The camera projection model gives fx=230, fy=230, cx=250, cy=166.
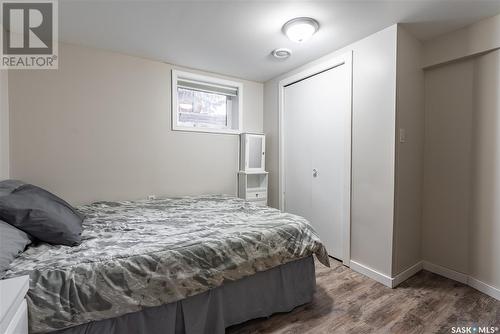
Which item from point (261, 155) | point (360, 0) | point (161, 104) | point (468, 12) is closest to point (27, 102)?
point (161, 104)

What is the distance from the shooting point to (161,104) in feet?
9.78

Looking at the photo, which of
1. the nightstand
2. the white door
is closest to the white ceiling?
the white door

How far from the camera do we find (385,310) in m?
1.79

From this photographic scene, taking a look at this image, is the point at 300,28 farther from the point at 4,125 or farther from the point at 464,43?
the point at 4,125

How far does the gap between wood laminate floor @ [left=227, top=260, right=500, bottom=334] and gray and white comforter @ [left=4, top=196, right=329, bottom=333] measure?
39cm

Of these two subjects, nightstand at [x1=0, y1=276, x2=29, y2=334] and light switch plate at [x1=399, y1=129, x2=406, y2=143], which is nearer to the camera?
nightstand at [x1=0, y1=276, x2=29, y2=334]

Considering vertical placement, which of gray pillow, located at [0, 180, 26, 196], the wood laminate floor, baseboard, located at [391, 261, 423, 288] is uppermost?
gray pillow, located at [0, 180, 26, 196]

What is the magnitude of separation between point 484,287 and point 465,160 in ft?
3.69

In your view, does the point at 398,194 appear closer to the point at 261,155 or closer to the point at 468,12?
the point at 468,12

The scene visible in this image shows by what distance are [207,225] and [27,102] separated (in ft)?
7.38

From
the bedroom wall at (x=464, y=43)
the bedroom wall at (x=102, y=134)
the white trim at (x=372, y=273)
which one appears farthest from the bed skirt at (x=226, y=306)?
the bedroom wall at (x=464, y=43)

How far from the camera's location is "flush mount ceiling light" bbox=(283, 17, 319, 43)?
6.65 ft

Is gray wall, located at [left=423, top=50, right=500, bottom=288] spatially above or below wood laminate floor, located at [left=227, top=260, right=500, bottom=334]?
above

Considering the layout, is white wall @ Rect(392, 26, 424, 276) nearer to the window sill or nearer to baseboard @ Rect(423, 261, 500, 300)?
baseboard @ Rect(423, 261, 500, 300)
